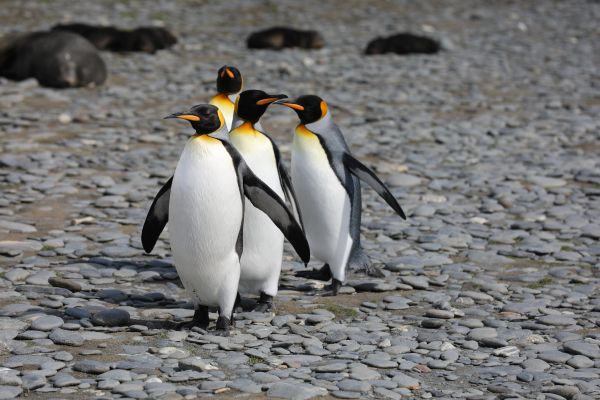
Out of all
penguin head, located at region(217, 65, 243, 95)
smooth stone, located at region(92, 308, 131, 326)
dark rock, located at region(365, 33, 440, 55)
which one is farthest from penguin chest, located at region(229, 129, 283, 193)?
dark rock, located at region(365, 33, 440, 55)

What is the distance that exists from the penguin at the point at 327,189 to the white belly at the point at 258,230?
1.48 ft

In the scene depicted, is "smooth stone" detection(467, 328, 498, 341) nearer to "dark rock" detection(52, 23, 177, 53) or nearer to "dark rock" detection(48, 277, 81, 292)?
"dark rock" detection(48, 277, 81, 292)

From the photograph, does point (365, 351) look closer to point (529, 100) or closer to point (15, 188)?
point (15, 188)

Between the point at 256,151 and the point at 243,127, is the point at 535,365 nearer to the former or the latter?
the point at 256,151

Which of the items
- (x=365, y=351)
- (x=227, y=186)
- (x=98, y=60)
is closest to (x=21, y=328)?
→ (x=227, y=186)

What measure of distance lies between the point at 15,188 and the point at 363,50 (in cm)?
786

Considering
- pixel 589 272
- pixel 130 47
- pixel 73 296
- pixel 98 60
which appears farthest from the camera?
pixel 130 47

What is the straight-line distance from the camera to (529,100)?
36.9 ft

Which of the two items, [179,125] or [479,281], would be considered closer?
[479,281]

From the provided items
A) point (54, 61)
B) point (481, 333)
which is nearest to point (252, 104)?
point (481, 333)

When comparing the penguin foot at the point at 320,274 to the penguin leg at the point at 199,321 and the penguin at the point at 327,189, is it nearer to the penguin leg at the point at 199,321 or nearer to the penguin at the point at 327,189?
the penguin at the point at 327,189

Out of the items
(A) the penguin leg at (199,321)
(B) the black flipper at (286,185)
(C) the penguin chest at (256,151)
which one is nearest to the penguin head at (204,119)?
(C) the penguin chest at (256,151)

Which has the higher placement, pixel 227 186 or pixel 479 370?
pixel 227 186

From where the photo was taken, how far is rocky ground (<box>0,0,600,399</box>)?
13.5ft
